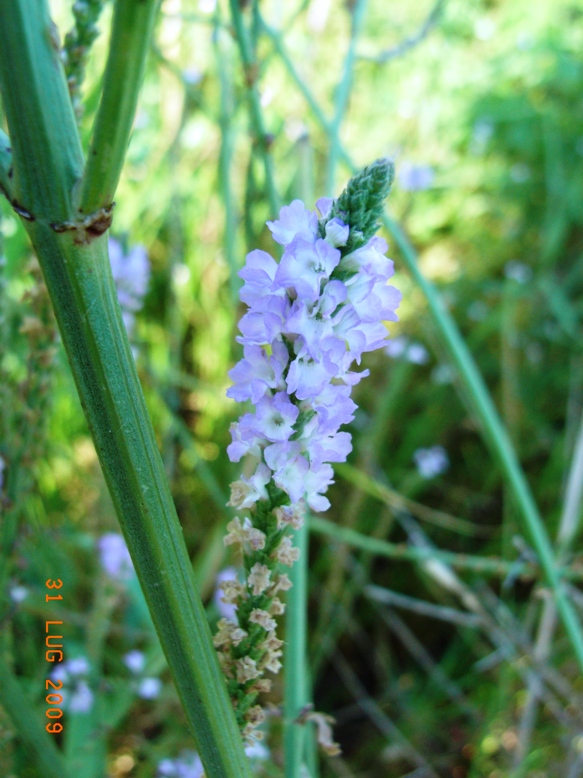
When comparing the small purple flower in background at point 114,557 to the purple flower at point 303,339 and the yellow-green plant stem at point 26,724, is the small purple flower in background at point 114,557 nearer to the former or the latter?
the yellow-green plant stem at point 26,724

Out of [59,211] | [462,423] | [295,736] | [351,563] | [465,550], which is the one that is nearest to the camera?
[59,211]

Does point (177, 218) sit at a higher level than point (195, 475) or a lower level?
higher

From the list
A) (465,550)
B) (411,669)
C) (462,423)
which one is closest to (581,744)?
(411,669)

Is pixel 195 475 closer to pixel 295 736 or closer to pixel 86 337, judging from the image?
pixel 295 736

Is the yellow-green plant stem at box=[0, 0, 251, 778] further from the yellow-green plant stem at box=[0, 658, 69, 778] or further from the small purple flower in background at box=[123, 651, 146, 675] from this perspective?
the small purple flower in background at box=[123, 651, 146, 675]

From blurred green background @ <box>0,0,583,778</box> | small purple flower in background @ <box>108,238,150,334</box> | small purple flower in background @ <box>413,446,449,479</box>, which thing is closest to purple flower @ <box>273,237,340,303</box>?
blurred green background @ <box>0,0,583,778</box>

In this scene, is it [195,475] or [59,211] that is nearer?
[59,211]
